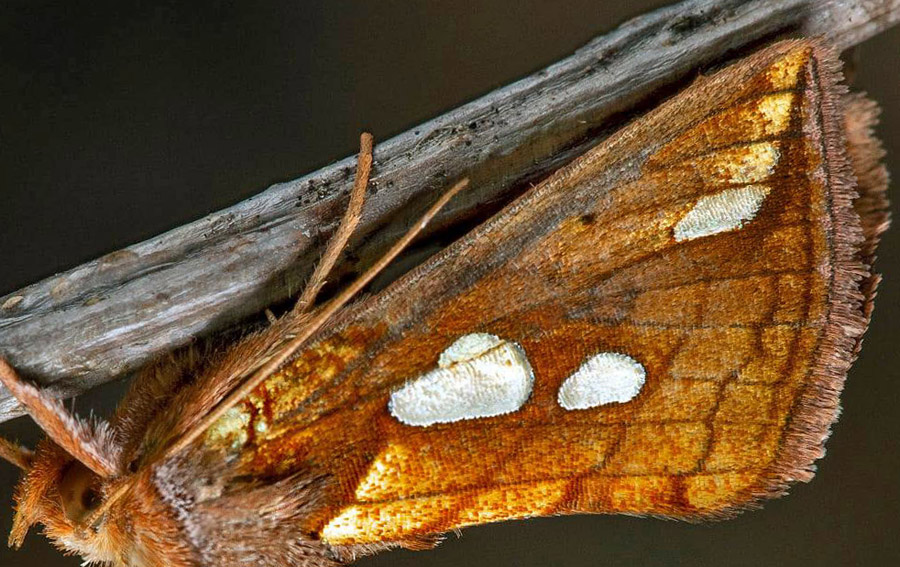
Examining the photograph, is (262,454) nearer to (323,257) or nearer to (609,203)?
(323,257)

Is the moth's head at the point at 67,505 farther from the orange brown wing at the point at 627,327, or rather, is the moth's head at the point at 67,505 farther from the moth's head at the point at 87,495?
the orange brown wing at the point at 627,327

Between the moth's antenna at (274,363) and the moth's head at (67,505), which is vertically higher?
the moth's antenna at (274,363)

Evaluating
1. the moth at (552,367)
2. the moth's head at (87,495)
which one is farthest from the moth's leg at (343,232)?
the moth's head at (87,495)

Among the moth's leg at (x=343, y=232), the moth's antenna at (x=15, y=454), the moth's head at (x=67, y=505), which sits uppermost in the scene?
the moth's leg at (x=343, y=232)

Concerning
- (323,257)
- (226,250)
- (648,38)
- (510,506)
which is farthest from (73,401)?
(648,38)

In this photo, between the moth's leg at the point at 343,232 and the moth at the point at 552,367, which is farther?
the moth's leg at the point at 343,232

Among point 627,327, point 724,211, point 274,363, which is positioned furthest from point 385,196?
point 724,211

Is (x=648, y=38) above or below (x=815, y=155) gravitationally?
above
